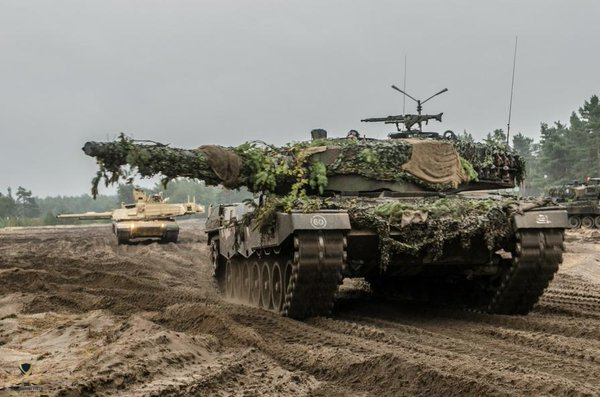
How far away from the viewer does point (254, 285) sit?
10.1 m

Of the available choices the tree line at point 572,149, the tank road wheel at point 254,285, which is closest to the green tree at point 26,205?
the tree line at point 572,149

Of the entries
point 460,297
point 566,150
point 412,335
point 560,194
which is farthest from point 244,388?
point 566,150

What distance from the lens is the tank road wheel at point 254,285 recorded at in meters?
9.85

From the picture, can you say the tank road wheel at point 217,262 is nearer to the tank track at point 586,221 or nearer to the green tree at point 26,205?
the tank track at point 586,221

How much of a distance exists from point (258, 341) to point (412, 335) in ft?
5.09

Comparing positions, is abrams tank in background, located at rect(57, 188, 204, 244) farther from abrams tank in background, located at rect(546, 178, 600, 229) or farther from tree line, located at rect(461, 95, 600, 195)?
tree line, located at rect(461, 95, 600, 195)

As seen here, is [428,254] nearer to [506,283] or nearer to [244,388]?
[506,283]

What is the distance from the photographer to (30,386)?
4.37 m

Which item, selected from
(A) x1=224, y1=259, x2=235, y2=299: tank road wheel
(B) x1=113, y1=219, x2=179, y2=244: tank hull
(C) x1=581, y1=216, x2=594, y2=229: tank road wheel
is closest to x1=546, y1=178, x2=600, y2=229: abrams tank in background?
(C) x1=581, y1=216, x2=594, y2=229: tank road wheel

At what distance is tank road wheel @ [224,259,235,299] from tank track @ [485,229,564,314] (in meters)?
4.58

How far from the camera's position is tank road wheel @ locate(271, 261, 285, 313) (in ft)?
28.0

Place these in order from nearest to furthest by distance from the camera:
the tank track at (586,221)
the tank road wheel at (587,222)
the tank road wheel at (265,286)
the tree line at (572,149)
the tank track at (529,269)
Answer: the tank track at (529,269)
the tank road wheel at (265,286)
the tank track at (586,221)
the tank road wheel at (587,222)
the tree line at (572,149)

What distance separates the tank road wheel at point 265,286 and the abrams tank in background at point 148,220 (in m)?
15.9

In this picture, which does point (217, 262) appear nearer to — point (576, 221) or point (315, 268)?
point (315, 268)
